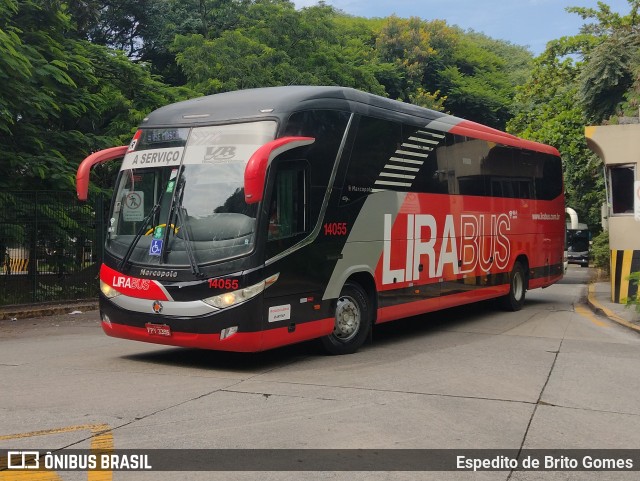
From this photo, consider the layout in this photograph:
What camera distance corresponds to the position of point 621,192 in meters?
17.2

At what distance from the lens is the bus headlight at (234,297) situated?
8.29 metres

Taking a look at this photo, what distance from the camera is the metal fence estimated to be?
15.8 meters

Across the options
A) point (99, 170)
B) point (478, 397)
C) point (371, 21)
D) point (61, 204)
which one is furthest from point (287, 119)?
point (371, 21)

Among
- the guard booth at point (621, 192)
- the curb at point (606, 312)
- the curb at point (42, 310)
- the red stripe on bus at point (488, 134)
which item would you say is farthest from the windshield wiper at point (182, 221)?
the guard booth at point (621, 192)

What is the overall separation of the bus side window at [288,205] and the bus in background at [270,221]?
0.06ft

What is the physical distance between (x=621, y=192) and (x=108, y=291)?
41.3ft

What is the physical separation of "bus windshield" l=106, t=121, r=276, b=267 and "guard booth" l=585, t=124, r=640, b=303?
36.0ft

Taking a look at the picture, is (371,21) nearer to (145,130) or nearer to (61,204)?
(61,204)

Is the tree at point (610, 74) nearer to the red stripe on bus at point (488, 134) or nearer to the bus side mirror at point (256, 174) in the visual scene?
the red stripe on bus at point (488, 134)

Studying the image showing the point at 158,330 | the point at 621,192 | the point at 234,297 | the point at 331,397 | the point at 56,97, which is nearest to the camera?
the point at 331,397

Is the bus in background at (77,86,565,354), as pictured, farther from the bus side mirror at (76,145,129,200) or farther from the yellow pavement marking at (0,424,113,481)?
the yellow pavement marking at (0,424,113,481)

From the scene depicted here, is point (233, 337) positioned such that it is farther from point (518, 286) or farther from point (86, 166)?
point (518, 286)

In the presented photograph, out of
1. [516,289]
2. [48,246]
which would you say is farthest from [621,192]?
[48,246]

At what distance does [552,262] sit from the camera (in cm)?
1761
